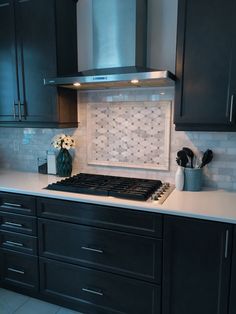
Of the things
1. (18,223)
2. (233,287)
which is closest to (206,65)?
(233,287)

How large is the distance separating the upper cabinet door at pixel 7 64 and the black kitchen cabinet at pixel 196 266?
178 centimetres

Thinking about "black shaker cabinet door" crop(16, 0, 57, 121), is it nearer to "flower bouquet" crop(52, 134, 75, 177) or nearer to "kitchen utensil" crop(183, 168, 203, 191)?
"flower bouquet" crop(52, 134, 75, 177)

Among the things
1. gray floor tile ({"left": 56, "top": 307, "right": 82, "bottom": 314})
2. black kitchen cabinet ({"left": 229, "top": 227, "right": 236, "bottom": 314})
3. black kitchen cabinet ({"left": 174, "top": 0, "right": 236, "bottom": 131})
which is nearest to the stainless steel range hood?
black kitchen cabinet ({"left": 174, "top": 0, "right": 236, "bottom": 131})

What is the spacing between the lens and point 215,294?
5.34 ft

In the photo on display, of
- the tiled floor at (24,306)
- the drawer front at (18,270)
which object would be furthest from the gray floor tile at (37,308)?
the drawer front at (18,270)

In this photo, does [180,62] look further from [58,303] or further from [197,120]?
[58,303]

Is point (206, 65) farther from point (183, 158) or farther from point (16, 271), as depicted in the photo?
point (16, 271)

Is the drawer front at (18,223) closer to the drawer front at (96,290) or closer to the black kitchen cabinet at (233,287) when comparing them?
the drawer front at (96,290)

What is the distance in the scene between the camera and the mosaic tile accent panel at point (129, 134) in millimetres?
2277

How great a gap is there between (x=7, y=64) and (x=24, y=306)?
2.12m

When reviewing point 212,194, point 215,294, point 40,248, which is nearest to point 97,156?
point 40,248

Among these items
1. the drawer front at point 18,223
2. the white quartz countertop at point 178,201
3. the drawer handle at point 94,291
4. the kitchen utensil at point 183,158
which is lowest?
the drawer handle at point 94,291

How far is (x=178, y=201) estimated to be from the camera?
1802mm

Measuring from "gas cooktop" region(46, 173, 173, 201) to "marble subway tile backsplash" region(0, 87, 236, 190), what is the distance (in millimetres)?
212
